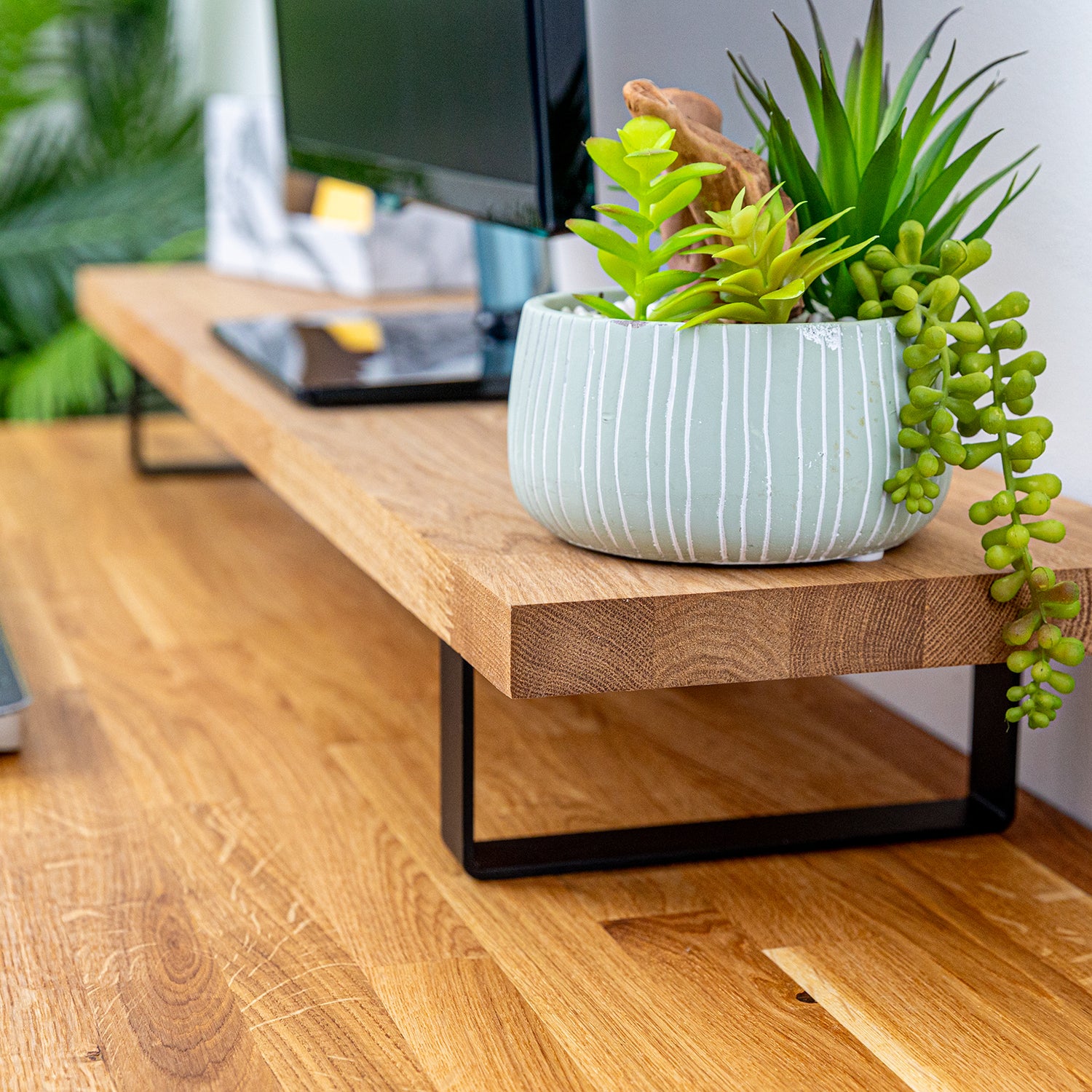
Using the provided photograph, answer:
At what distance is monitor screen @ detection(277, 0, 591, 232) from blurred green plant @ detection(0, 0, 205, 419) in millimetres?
1268

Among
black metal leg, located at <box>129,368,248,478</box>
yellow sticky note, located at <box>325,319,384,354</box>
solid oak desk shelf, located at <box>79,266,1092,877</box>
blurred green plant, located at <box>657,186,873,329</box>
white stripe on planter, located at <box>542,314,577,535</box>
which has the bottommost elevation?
black metal leg, located at <box>129,368,248,478</box>

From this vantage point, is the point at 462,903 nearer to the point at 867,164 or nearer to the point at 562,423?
the point at 562,423

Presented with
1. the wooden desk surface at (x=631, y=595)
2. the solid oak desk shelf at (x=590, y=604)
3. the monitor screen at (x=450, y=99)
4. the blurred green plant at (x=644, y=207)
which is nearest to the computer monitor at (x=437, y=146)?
the monitor screen at (x=450, y=99)

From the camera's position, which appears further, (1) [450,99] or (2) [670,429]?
(1) [450,99]

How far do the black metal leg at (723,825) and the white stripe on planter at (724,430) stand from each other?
0.22 meters

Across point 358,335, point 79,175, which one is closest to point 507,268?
point 358,335

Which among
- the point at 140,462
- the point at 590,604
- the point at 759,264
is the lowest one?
the point at 140,462

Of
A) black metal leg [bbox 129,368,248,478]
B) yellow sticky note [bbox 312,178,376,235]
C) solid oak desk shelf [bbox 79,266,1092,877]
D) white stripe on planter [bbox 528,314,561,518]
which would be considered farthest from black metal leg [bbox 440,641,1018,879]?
black metal leg [bbox 129,368,248,478]

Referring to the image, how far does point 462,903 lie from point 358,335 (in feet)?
2.60

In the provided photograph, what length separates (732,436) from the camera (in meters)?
0.83

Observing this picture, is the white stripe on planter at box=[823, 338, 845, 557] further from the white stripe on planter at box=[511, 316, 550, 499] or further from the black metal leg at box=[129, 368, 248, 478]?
the black metal leg at box=[129, 368, 248, 478]

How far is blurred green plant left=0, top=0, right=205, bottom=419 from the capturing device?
3002mm

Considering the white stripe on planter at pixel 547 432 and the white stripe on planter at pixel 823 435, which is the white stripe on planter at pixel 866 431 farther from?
the white stripe on planter at pixel 547 432

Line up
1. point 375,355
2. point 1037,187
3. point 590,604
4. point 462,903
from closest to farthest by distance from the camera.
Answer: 1. point 590,604
2. point 462,903
3. point 1037,187
4. point 375,355
